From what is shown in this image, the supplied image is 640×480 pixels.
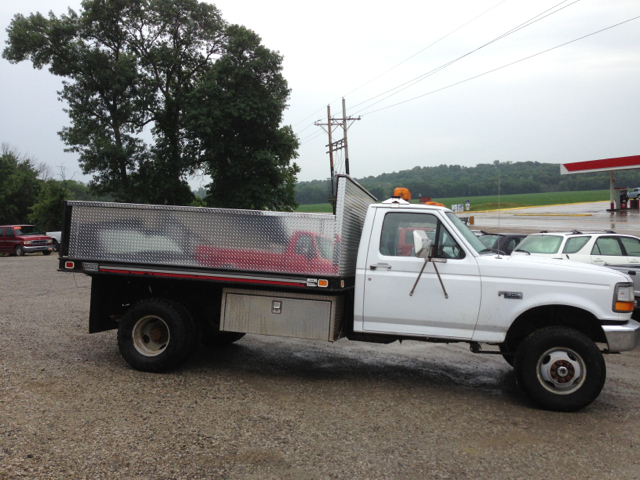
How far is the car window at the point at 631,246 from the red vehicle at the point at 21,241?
96.6 ft

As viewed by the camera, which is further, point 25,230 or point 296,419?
point 25,230

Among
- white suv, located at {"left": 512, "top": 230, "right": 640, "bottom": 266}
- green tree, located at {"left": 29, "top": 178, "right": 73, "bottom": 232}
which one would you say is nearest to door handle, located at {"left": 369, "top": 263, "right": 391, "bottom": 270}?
white suv, located at {"left": 512, "top": 230, "right": 640, "bottom": 266}

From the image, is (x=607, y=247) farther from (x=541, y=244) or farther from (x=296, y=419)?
(x=296, y=419)

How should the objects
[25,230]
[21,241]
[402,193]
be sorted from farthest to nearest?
[25,230] < [21,241] < [402,193]

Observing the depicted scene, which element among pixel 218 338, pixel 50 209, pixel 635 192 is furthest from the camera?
pixel 635 192

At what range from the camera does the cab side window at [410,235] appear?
5781 mm

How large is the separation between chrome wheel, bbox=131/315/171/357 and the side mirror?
3150 mm

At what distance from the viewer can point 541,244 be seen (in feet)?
37.0

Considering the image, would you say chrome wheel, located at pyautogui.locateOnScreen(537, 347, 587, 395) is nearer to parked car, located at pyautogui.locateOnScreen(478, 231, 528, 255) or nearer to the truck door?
the truck door

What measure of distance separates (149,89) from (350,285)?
33.6 metres

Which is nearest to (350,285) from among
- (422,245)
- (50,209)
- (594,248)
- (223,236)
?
(422,245)

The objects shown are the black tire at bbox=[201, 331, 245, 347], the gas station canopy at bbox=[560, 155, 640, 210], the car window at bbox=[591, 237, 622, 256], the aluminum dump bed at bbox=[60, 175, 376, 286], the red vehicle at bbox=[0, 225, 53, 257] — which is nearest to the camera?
the aluminum dump bed at bbox=[60, 175, 376, 286]

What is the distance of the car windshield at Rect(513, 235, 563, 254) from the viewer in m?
11.0

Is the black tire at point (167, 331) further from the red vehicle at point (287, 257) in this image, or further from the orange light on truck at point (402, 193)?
the orange light on truck at point (402, 193)
